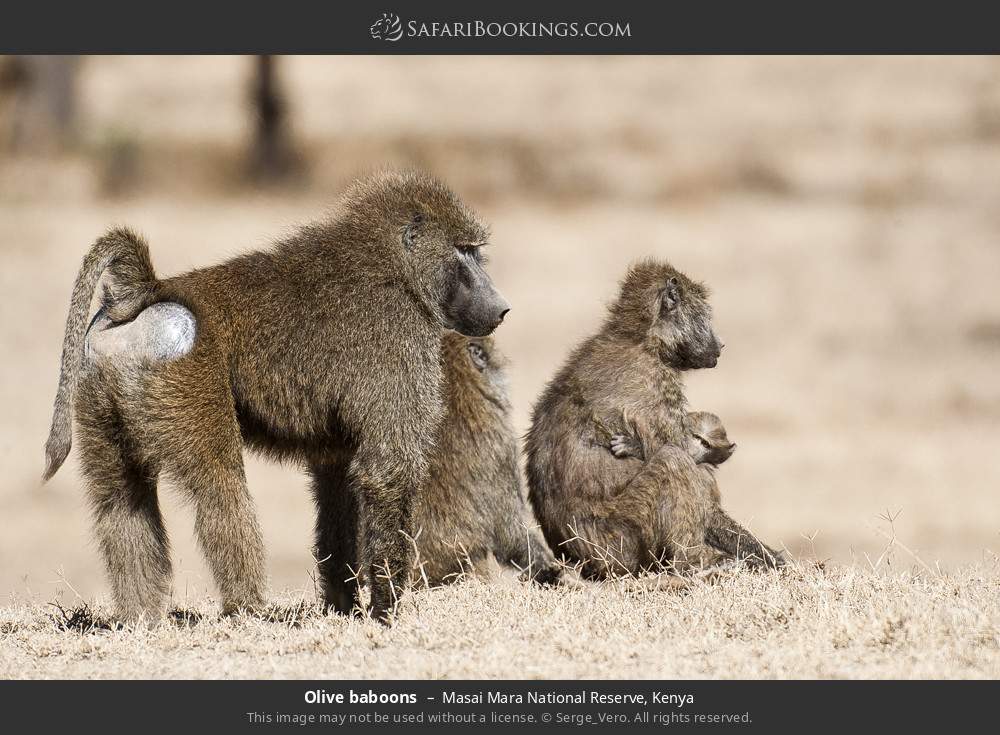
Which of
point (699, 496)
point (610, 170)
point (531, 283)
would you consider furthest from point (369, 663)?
point (610, 170)

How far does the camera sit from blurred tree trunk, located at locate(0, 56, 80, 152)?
2592 cm

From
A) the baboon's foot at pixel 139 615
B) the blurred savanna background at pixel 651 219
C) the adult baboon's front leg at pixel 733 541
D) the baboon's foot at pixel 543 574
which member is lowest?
the baboon's foot at pixel 139 615

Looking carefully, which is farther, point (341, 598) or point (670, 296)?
point (670, 296)

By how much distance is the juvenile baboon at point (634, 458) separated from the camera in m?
7.38

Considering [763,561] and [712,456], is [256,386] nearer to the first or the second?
Result: [712,456]

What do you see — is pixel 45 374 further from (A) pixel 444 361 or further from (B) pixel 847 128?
(B) pixel 847 128

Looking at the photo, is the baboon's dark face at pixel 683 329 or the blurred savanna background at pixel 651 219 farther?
the blurred savanna background at pixel 651 219

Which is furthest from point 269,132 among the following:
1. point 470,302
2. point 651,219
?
point 470,302

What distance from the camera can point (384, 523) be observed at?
6938mm

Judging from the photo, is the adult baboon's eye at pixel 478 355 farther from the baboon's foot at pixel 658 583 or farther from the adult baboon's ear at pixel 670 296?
the baboon's foot at pixel 658 583

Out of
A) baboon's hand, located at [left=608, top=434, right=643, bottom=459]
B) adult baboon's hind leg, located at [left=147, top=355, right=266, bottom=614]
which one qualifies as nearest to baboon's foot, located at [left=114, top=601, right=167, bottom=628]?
adult baboon's hind leg, located at [left=147, top=355, right=266, bottom=614]

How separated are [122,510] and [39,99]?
22.2 metres

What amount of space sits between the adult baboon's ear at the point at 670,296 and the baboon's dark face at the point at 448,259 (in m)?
1.05

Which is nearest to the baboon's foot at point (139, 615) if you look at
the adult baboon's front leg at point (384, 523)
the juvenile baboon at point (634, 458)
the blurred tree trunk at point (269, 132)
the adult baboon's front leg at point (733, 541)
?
the adult baboon's front leg at point (384, 523)
